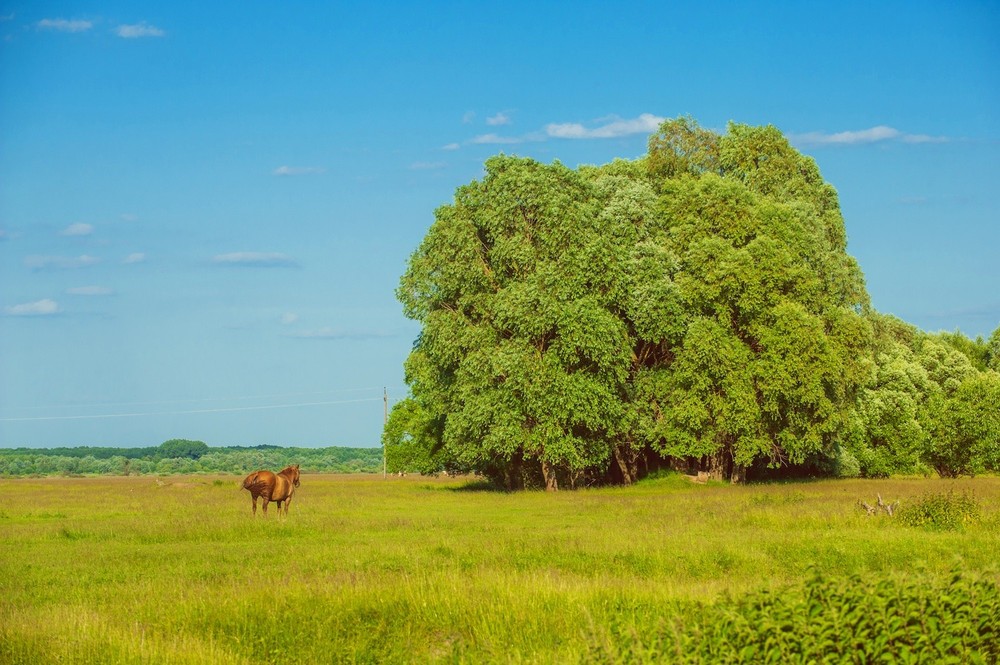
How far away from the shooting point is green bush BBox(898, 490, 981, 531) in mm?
28828

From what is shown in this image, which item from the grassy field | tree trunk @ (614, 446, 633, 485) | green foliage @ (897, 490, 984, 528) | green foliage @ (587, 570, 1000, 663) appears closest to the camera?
green foliage @ (587, 570, 1000, 663)

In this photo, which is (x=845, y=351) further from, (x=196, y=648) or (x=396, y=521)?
(x=196, y=648)

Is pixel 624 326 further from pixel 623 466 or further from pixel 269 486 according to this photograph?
pixel 269 486

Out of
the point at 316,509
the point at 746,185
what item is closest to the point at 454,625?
the point at 316,509

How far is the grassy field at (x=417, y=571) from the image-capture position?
15172 mm

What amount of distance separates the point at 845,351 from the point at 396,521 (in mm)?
30308

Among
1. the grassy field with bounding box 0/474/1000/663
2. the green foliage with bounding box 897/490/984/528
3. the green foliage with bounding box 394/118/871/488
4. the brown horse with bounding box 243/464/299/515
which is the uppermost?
the green foliage with bounding box 394/118/871/488

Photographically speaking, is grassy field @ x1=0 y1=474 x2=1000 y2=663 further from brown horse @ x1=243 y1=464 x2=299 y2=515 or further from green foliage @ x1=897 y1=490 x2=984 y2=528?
brown horse @ x1=243 y1=464 x2=299 y2=515

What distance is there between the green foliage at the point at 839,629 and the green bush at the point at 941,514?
16.9 m

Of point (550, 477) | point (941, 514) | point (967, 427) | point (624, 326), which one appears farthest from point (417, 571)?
point (967, 427)

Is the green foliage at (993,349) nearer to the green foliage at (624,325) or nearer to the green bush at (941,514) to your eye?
the green foliage at (624,325)

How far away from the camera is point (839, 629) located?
39.6 ft

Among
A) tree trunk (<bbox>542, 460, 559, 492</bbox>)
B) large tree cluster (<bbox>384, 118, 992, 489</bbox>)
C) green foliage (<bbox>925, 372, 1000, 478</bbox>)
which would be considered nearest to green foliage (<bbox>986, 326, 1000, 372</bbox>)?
green foliage (<bbox>925, 372, 1000, 478</bbox>)

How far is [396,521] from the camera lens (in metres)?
35.4
